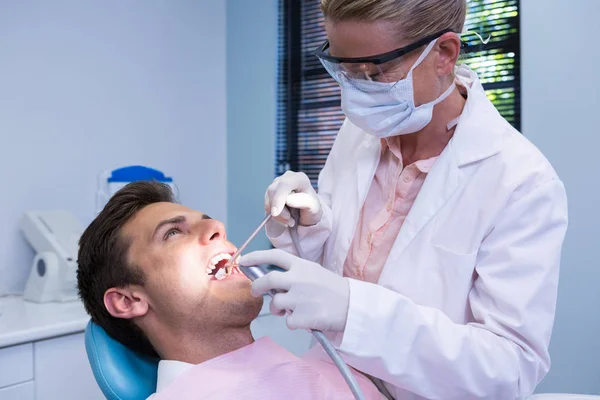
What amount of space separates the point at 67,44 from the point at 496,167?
6.65 ft

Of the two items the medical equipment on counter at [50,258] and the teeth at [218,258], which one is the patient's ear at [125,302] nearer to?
the teeth at [218,258]

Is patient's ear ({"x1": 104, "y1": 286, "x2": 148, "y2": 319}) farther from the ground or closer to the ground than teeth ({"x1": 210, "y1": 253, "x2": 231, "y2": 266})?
closer to the ground

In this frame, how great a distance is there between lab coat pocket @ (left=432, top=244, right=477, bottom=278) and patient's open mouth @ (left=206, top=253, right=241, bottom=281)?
462 mm

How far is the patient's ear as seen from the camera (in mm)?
1293

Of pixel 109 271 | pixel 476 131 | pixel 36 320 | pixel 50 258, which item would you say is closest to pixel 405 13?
pixel 476 131

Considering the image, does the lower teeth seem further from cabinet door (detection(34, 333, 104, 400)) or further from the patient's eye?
cabinet door (detection(34, 333, 104, 400))

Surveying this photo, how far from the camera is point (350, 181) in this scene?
1416 millimetres

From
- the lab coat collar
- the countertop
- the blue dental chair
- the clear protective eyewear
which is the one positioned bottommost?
the countertop

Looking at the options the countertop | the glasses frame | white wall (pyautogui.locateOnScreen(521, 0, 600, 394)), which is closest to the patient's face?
the glasses frame

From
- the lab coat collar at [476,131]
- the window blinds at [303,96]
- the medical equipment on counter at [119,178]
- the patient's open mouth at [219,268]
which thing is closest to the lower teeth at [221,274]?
the patient's open mouth at [219,268]

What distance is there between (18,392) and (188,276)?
0.86 meters

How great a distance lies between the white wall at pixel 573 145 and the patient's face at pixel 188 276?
132 cm

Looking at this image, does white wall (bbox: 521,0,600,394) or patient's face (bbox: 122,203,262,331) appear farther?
white wall (bbox: 521,0,600,394)

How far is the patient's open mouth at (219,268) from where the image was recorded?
130 centimetres
